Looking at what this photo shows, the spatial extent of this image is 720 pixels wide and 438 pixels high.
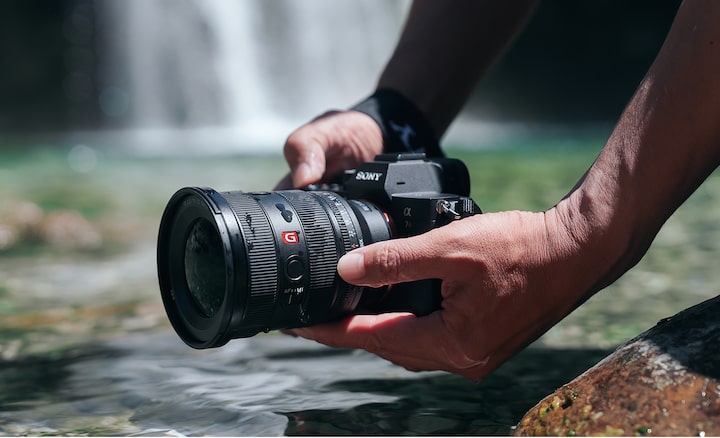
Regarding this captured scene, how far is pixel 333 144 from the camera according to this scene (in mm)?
2061

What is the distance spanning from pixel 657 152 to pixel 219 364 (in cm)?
104

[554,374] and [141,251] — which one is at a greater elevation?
[141,251]

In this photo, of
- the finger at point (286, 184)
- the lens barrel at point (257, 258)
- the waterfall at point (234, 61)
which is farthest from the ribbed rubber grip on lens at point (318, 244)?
the waterfall at point (234, 61)

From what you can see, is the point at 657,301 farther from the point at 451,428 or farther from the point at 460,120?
the point at 460,120

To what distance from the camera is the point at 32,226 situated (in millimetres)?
3936

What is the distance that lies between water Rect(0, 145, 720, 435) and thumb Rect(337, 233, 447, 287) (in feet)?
0.82

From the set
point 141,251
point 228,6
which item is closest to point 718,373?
point 141,251

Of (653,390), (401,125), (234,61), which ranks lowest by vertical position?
(653,390)

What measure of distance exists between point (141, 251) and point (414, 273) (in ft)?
7.69

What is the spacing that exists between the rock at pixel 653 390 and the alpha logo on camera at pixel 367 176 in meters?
0.55

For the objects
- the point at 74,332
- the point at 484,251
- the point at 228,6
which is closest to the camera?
the point at 484,251

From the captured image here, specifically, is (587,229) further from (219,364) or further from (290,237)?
(219,364)

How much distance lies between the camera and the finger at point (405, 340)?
Result: 1559 mm

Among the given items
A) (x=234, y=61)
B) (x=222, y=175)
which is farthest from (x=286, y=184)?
(x=234, y=61)
